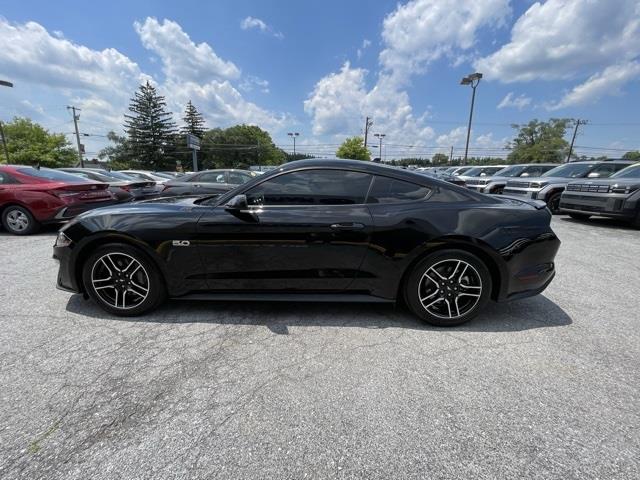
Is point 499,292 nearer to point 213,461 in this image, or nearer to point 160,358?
point 213,461

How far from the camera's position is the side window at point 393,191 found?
2.66 metres

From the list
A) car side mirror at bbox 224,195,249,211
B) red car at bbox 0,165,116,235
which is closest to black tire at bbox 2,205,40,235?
red car at bbox 0,165,116,235

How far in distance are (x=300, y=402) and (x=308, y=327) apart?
2.78ft

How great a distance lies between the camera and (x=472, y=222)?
102 inches

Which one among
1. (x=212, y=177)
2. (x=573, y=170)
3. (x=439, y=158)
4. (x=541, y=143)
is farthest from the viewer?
(x=439, y=158)

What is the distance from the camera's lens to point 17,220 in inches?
233

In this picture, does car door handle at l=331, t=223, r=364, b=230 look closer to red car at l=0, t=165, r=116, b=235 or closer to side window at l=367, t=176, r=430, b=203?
side window at l=367, t=176, r=430, b=203

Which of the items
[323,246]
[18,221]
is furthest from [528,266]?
[18,221]

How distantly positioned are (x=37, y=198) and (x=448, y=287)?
7.18 m

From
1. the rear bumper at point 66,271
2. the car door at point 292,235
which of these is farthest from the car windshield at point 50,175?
the car door at point 292,235

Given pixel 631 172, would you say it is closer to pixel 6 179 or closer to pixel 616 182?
pixel 616 182

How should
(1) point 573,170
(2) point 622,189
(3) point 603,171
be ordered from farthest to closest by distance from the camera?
(1) point 573,170 < (3) point 603,171 < (2) point 622,189

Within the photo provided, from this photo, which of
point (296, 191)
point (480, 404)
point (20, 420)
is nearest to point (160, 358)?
point (20, 420)

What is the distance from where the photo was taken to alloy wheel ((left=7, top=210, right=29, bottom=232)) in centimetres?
589
